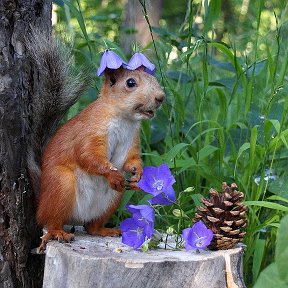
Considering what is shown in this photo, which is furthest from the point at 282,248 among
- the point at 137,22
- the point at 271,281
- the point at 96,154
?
the point at 137,22

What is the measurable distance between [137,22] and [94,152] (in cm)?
401

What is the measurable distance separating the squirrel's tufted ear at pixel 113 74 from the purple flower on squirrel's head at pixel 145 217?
1.28ft

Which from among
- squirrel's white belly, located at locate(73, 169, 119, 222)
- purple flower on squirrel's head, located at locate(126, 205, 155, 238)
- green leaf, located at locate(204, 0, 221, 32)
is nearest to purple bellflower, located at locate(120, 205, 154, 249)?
purple flower on squirrel's head, located at locate(126, 205, 155, 238)

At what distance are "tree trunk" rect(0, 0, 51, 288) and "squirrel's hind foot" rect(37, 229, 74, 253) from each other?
169mm

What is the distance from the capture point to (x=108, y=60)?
6.40 feet

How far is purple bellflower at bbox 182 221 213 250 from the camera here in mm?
1855

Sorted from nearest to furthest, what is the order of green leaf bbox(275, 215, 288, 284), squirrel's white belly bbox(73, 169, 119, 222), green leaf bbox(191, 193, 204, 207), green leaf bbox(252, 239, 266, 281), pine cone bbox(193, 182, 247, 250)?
green leaf bbox(275, 215, 288, 284) → pine cone bbox(193, 182, 247, 250) → squirrel's white belly bbox(73, 169, 119, 222) → green leaf bbox(252, 239, 266, 281) → green leaf bbox(191, 193, 204, 207)

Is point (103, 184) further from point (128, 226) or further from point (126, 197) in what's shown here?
point (126, 197)

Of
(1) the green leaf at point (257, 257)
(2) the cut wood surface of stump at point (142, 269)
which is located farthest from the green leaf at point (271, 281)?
(1) the green leaf at point (257, 257)

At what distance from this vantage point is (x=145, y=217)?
1.91m

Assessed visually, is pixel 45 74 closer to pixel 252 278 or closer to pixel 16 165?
pixel 16 165

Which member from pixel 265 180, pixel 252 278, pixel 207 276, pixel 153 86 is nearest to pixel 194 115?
pixel 265 180

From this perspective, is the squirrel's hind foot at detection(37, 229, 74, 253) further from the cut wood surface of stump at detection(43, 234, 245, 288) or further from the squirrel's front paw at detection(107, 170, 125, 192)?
the squirrel's front paw at detection(107, 170, 125, 192)

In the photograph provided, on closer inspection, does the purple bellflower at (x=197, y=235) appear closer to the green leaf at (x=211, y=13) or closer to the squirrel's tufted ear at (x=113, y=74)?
the squirrel's tufted ear at (x=113, y=74)
